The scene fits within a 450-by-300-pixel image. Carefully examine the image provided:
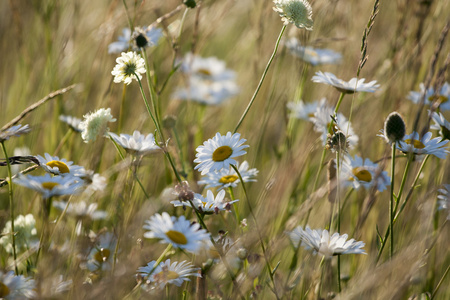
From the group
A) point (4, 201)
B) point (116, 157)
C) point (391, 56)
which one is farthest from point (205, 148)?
point (391, 56)

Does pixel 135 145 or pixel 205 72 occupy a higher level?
pixel 205 72

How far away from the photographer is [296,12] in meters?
1.33

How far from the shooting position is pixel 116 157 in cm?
169

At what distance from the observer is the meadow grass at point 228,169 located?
981 millimetres

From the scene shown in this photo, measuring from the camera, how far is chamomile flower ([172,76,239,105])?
2514mm

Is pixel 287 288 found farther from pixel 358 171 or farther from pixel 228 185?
pixel 358 171

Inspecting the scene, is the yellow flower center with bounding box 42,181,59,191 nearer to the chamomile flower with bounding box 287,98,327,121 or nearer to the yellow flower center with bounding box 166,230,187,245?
the yellow flower center with bounding box 166,230,187,245

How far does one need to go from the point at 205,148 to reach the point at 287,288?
0.39 metres

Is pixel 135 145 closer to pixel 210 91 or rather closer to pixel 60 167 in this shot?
pixel 60 167

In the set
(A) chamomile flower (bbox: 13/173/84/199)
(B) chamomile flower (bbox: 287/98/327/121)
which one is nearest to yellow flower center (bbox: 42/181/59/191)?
(A) chamomile flower (bbox: 13/173/84/199)

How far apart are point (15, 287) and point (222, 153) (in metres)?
0.55

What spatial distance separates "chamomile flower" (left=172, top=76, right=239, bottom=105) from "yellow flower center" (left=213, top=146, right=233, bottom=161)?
47.3 inches

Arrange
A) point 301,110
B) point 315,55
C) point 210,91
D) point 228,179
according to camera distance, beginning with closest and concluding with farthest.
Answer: point 228,179, point 301,110, point 315,55, point 210,91

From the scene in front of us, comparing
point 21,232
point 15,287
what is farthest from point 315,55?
point 15,287
